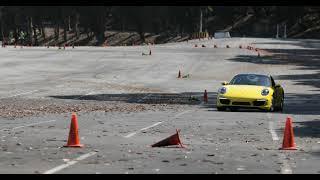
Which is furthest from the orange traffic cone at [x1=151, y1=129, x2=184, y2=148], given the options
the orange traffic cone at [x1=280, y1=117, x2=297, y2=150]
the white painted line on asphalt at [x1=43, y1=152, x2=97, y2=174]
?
the orange traffic cone at [x1=280, y1=117, x2=297, y2=150]

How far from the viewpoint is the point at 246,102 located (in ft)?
89.7

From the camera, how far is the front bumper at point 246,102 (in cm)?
2737

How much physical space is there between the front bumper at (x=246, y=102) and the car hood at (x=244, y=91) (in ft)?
0.37

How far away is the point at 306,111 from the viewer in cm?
2850

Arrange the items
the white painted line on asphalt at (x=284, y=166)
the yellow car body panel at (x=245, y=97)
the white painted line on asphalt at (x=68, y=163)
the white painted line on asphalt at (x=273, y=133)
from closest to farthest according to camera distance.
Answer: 1. the white painted line on asphalt at (x=68, y=163)
2. the white painted line on asphalt at (x=284, y=166)
3. the white painted line on asphalt at (x=273, y=133)
4. the yellow car body panel at (x=245, y=97)

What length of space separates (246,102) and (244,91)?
0.43 metres

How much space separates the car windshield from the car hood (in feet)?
2.33

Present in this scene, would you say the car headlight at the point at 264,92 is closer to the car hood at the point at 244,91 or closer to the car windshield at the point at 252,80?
the car hood at the point at 244,91

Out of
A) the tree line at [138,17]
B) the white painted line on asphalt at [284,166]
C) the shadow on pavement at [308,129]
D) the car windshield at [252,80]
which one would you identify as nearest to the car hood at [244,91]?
the car windshield at [252,80]

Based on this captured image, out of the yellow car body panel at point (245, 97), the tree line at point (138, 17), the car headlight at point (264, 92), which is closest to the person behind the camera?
the yellow car body panel at point (245, 97)

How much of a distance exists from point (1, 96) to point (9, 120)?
12763mm

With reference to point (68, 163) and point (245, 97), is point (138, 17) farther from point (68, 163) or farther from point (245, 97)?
point (68, 163)

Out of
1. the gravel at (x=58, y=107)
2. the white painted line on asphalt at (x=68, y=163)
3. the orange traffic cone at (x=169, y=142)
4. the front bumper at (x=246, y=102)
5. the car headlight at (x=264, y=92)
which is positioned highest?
the white painted line on asphalt at (x=68, y=163)
